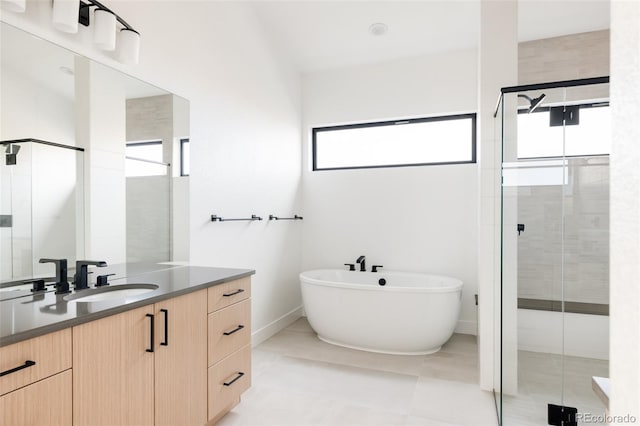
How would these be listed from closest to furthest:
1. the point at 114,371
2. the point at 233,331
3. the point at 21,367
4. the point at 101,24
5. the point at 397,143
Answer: the point at 21,367 → the point at 114,371 → the point at 101,24 → the point at 233,331 → the point at 397,143

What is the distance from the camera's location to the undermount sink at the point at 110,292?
164cm

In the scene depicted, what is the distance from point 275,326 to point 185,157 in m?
1.92

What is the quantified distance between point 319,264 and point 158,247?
2.15 meters

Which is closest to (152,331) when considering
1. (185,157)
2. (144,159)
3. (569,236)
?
(144,159)

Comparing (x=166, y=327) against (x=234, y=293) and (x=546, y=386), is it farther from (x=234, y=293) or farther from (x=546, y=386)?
(x=546, y=386)

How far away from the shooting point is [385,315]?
302 centimetres

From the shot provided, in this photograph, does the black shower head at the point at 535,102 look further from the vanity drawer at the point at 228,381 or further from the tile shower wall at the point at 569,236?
the vanity drawer at the point at 228,381

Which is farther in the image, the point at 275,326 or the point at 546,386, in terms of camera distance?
the point at 275,326

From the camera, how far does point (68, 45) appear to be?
1749mm

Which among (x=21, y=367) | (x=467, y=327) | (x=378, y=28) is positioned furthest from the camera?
Answer: (x=467, y=327)

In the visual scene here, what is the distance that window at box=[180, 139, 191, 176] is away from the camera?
8.11ft
